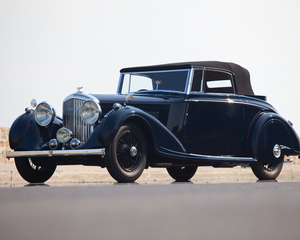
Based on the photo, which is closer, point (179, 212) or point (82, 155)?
point (179, 212)

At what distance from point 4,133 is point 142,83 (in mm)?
6852

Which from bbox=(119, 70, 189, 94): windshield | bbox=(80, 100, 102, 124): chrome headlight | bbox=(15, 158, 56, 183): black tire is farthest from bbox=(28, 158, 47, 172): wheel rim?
bbox=(119, 70, 189, 94): windshield

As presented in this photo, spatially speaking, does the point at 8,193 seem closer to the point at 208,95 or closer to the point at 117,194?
the point at 117,194

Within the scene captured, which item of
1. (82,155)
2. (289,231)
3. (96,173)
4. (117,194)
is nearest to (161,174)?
(96,173)

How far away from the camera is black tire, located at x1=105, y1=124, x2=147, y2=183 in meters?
5.66

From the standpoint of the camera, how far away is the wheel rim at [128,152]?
5.89 meters

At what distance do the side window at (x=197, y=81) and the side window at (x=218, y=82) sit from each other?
0.13 meters

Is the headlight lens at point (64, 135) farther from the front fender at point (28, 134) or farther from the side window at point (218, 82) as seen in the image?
the side window at point (218, 82)

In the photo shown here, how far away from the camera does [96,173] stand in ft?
32.2

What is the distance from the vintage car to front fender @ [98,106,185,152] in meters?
0.01

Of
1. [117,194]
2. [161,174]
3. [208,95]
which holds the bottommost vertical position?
[161,174]

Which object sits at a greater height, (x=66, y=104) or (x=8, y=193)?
(x=66, y=104)

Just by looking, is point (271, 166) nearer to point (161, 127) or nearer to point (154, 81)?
point (154, 81)

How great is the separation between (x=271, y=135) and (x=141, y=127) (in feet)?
9.27
